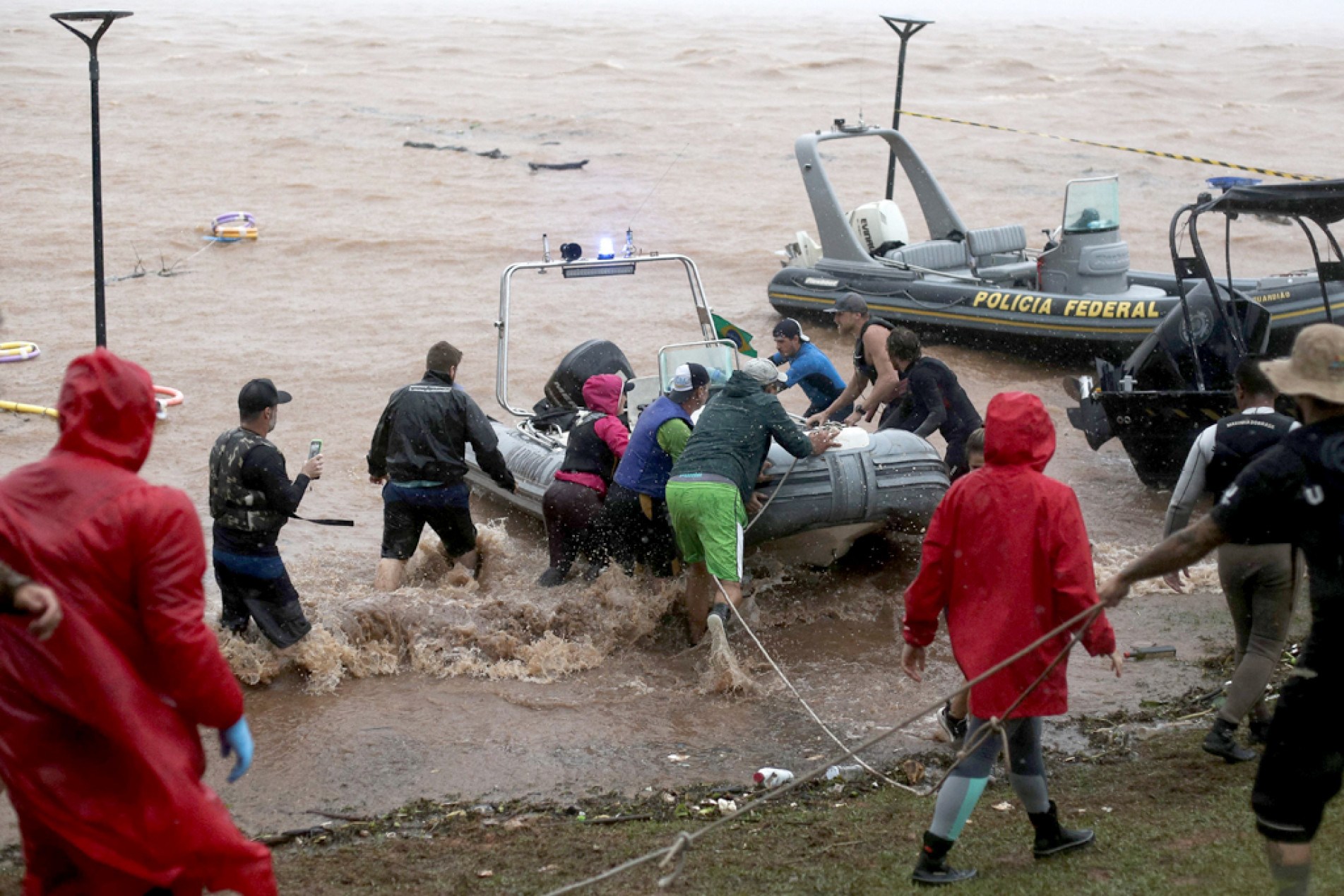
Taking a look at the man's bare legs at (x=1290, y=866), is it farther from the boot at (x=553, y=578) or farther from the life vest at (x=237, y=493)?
the boot at (x=553, y=578)

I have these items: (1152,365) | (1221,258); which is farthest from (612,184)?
(1152,365)

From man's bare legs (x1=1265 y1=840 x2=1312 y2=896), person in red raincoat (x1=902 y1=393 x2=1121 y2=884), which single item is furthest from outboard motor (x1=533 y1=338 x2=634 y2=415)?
man's bare legs (x1=1265 y1=840 x2=1312 y2=896)

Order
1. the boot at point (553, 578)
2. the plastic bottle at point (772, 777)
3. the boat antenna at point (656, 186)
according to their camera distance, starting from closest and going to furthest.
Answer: the plastic bottle at point (772, 777) < the boot at point (553, 578) < the boat antenna at point (656, 186)

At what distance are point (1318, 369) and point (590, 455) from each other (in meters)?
4.34

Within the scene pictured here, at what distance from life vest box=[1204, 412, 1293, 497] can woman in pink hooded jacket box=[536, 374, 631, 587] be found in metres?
2.99

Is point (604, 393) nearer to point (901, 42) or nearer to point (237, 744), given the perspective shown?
point (237, 744)

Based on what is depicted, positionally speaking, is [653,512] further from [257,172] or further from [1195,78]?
[1195,78]

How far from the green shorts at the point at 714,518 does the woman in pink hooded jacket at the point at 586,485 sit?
907mm

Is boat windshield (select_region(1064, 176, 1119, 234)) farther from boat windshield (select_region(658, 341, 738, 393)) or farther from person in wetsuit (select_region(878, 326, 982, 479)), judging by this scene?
boat windshield (select_region(658, 341, 738, 393))

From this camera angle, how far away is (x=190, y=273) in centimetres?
1611

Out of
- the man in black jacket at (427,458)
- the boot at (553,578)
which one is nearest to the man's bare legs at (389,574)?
the man in black jacket at (427,458)

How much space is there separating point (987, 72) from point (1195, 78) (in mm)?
5641

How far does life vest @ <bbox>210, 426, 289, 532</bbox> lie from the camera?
17.4ft

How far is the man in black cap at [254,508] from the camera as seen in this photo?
5289 millimetres
